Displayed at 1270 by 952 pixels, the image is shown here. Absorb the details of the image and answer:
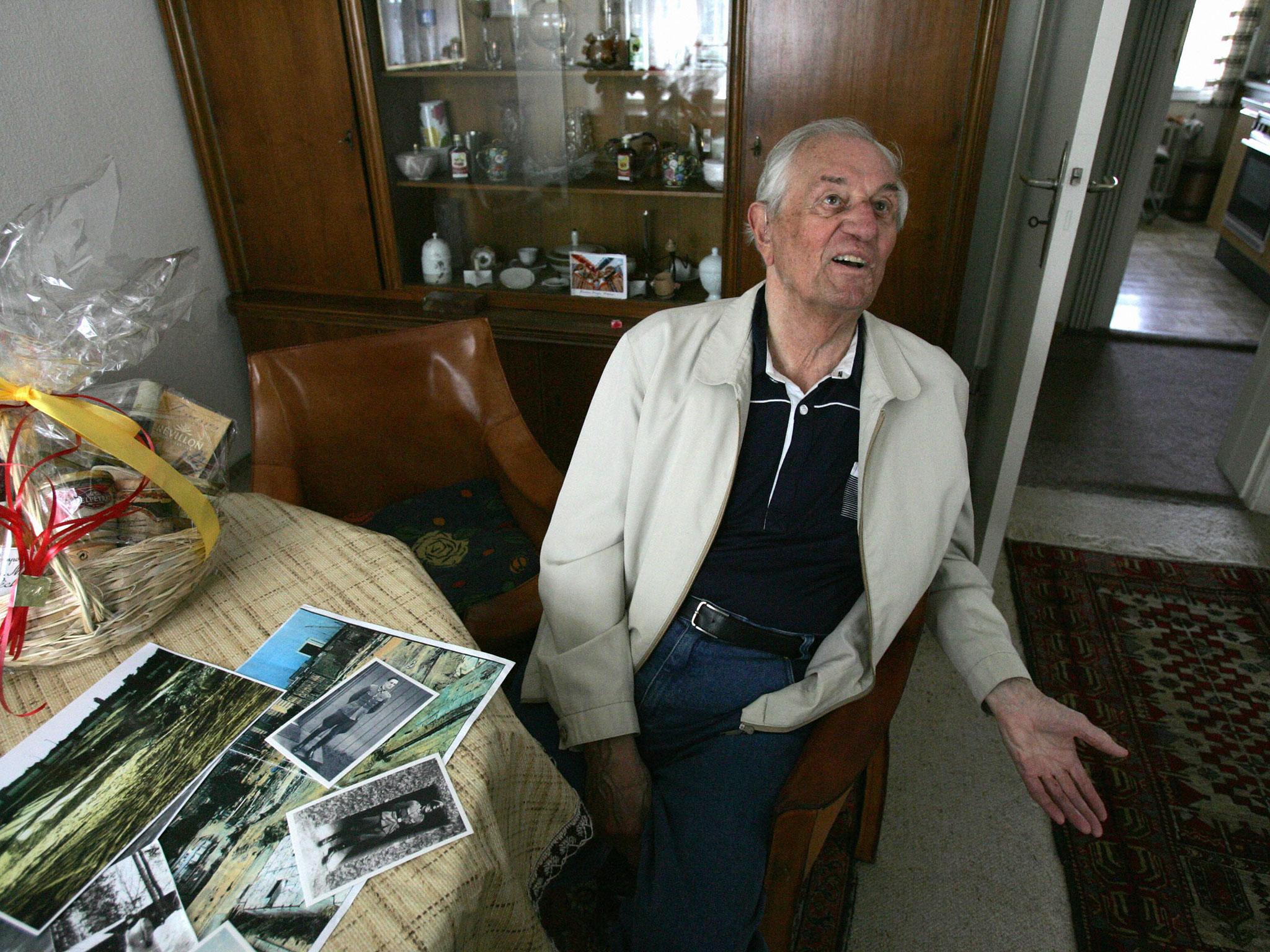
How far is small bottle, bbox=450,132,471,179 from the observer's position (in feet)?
7.80

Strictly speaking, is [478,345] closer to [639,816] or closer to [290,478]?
[290,478]

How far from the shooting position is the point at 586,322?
7.47 feet

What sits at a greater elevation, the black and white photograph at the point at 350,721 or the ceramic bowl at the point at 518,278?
the black and white photograph at the point at 350,721

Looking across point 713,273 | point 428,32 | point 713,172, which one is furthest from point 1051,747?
point 428,32

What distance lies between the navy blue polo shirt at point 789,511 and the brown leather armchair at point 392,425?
1.32 ft

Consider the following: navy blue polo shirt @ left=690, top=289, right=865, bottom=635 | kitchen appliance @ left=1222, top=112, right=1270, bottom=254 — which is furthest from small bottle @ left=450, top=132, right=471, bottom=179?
kitchen appliance @ left=1222, top=112, right=1270, bottom=254

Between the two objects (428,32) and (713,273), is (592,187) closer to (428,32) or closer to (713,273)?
(713,273)

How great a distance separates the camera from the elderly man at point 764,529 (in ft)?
3.74

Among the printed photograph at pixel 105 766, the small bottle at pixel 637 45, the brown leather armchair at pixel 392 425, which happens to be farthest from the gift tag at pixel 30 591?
the small bottle at pixel 637 45

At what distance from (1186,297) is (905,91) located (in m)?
3.26

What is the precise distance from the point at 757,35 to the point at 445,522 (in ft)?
4.20

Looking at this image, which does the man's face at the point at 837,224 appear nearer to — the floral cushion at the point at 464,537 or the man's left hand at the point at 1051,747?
the man's left hand at the point at 1051,747

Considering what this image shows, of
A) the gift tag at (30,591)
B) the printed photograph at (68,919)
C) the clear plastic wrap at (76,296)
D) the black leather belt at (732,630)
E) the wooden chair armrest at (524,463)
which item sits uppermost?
the clear plastic wrap at (76,296)

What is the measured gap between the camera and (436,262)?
7.99 feet
